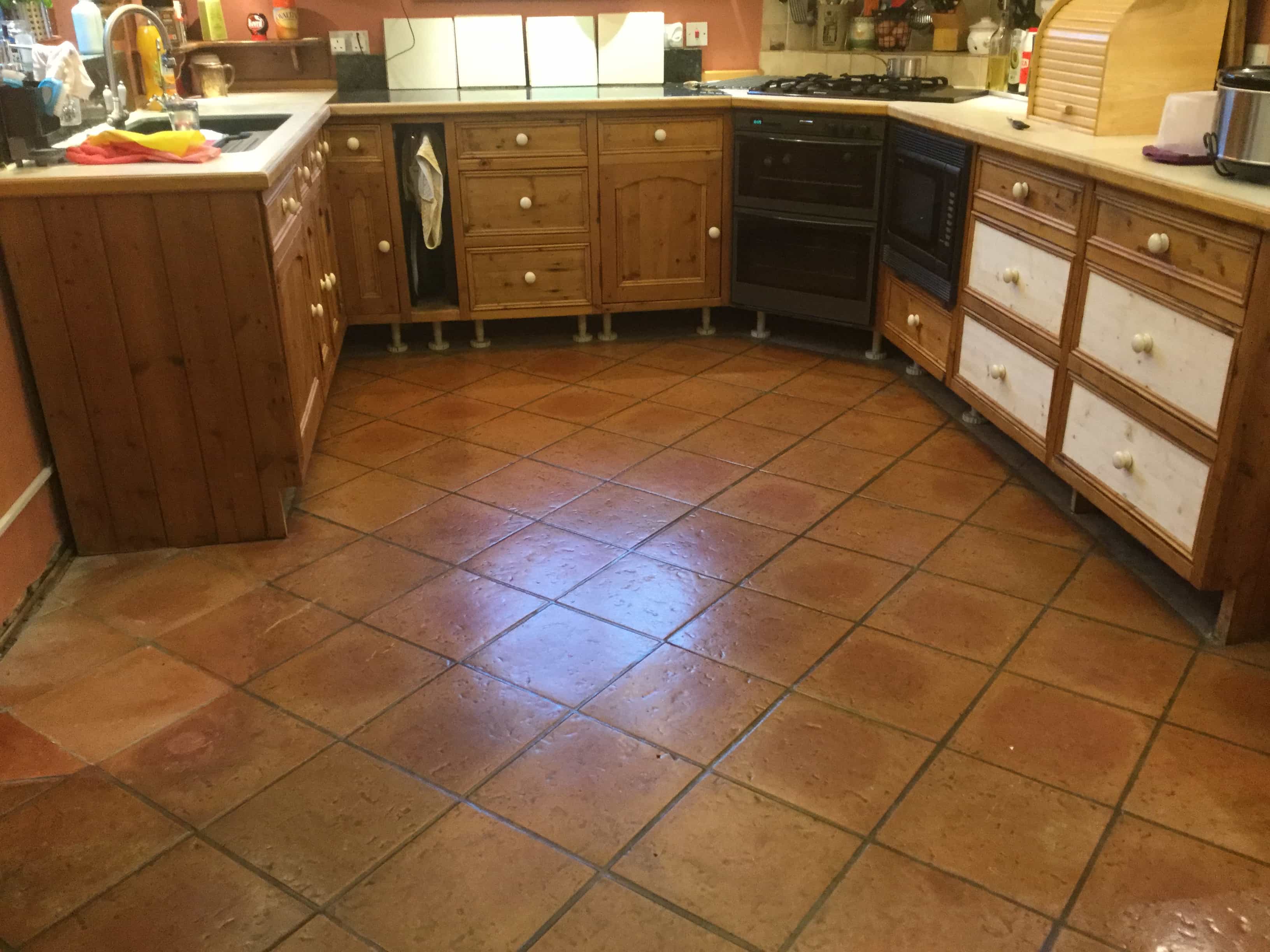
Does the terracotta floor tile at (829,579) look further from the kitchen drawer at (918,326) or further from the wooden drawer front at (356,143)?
the wooden drawer front at (356,143)

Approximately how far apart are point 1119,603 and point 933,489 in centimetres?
63

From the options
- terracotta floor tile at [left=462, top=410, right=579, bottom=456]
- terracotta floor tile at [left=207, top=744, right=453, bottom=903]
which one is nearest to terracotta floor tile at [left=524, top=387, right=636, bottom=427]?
terracotta floor tile at [left=462, top=410, right=579, bottom=456]

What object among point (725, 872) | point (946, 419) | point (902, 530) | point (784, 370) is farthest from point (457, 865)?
point (784, 370)

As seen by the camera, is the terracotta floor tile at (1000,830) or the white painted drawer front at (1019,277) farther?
the white painted drawer front at (1019,277)

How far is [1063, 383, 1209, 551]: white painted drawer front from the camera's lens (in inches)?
83.6

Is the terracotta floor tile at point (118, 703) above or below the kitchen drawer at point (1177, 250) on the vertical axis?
below

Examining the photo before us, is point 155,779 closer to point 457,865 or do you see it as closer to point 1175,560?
point 457,865

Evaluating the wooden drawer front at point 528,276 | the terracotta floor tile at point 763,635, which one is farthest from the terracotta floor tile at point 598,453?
the wooden drawer front at point 528,276

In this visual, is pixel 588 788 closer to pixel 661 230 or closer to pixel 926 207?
pixel 926 207

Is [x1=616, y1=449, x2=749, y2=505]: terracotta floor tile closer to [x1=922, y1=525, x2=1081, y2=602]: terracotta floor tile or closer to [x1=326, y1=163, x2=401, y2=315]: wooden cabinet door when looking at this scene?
[x1=922, y1=525, x2=1081, y2=602]: terracotta floor tile

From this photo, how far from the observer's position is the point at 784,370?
146 inches

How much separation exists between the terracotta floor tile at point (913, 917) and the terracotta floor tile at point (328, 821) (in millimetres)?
627

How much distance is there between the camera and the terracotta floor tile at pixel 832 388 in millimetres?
3441

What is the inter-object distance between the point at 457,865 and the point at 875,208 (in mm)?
2678
